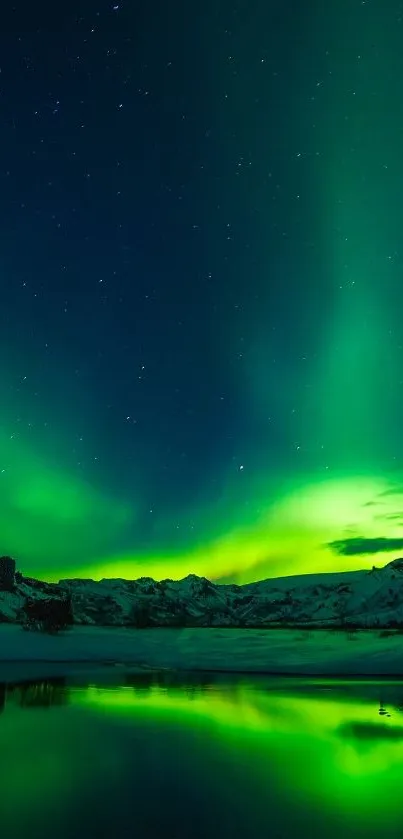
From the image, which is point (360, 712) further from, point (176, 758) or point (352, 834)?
point (352, 834)

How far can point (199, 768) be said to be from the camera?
42.7ft

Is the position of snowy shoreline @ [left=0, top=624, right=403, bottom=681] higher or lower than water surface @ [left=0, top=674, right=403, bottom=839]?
higher

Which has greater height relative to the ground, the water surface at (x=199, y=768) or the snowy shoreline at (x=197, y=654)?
the snowy shoreline at (x=197, y=654)

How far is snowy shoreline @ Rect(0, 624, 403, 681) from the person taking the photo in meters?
42.9

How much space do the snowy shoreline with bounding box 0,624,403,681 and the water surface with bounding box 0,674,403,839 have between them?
17919mm

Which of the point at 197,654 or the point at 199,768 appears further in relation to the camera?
the point at 197,654

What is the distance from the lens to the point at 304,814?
396 inches

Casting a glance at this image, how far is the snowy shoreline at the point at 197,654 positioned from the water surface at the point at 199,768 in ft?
58.8

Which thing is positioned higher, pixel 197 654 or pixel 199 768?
pixel 197 654

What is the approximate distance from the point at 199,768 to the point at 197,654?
133 ft

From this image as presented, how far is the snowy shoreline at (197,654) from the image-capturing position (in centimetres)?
4288

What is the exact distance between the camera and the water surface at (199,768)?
30.6ft

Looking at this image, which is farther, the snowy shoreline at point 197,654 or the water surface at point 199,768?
the snowy shoreline at point 197,654

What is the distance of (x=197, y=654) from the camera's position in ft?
170
